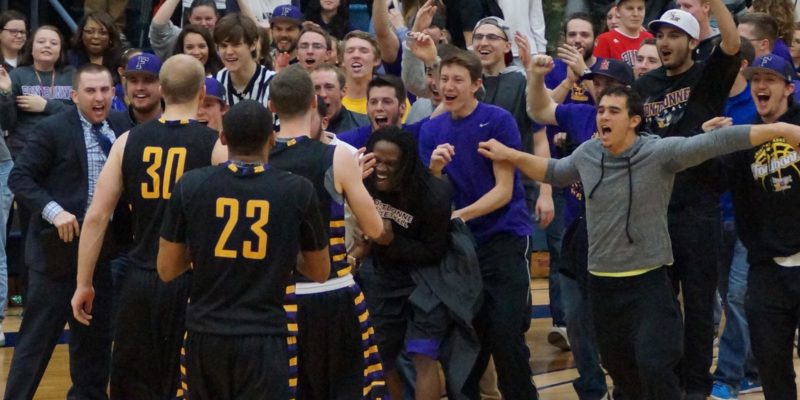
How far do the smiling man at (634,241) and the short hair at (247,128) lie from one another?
7.74 ft

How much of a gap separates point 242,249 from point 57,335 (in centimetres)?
276

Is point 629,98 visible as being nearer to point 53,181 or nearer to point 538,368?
point 538,368

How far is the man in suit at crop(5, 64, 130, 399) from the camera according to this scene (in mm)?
7812

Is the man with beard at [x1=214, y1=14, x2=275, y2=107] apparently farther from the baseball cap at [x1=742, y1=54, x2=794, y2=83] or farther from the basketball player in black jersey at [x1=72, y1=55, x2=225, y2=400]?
the baseball cap at [x1=742, y1=54, x2=794, y2=83]

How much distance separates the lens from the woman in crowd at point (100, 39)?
1070 cm

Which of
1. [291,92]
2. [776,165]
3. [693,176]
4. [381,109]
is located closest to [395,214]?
[381,109]

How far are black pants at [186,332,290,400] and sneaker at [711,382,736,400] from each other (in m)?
4.10

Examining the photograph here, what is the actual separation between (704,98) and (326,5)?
510 cm

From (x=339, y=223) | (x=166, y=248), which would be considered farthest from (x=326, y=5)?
(x=166, y=248)

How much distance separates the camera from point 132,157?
668 centimetres

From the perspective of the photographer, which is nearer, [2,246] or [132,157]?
[132,157]

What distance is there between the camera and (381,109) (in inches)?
327

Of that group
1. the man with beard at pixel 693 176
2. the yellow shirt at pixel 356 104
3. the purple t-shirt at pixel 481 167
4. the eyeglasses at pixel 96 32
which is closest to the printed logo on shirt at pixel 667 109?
the man with beard at pixel 693 176

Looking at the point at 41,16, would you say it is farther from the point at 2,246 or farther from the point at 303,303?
the point at 303,303
